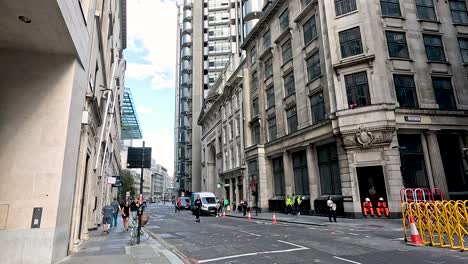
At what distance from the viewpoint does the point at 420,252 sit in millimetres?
9641

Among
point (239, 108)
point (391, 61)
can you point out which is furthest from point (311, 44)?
point (239, 108)

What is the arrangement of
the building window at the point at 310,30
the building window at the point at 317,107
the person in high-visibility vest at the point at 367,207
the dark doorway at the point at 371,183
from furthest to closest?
the building window at the point at 310,30 < the building window at the point at 317,107 < the dark doorway at the point at 371,183 < the person in high-visibility vest at the point at 367,207

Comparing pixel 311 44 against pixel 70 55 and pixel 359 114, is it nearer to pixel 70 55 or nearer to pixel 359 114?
pixel 359 114

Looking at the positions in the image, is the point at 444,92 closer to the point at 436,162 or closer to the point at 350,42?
the point at 436,162

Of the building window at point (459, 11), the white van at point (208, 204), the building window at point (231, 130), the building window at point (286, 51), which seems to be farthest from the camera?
the building window at point (231, 130)

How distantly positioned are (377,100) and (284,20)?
54.9 feet

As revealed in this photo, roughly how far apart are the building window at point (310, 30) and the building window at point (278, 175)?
13352 millimetres

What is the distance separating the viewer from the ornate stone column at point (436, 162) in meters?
22.6

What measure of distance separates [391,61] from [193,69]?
65778 mm

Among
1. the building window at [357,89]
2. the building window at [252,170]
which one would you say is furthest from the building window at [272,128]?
the building window at [357,89]

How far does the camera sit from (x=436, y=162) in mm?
22906

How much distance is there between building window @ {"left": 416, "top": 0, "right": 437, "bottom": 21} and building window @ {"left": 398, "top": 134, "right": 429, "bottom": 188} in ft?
36.0

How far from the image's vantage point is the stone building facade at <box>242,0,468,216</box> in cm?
2255

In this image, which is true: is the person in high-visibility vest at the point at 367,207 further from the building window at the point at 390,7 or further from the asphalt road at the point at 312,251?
the building window at the point at 390,7
